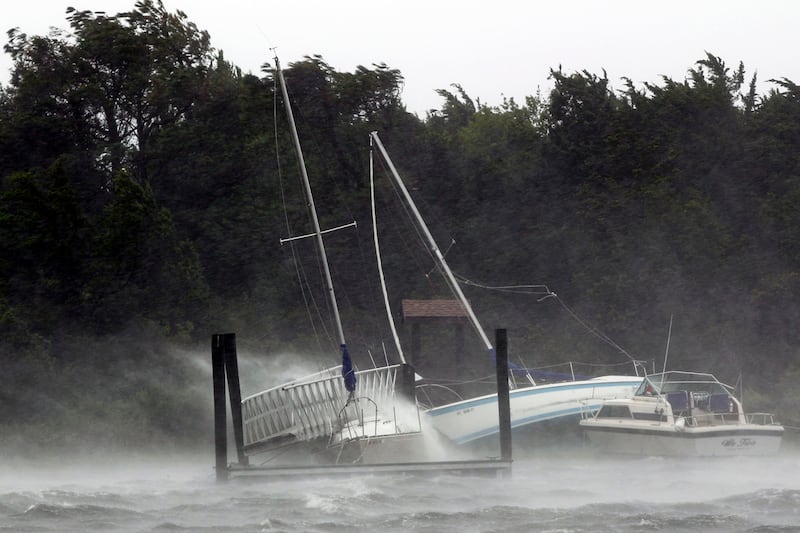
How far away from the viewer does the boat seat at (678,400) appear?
30.6 meters

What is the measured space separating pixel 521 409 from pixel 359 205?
15399mm

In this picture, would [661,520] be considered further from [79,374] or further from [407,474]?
[79,374]

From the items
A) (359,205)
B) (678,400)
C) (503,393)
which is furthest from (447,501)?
(359,205)

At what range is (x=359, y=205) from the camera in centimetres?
4447

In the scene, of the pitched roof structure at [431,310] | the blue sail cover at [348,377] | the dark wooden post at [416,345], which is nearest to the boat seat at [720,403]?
the pitched roof structure at [431,310]

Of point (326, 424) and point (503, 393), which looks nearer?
point (503, 393)

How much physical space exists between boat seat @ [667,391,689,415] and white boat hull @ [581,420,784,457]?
127cm

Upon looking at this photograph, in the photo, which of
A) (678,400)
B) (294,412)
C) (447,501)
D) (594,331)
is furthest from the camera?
(594,331)

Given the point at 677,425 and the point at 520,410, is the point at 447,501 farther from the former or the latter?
the point at 677,425


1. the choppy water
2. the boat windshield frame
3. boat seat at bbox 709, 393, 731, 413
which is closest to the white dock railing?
the choppy water

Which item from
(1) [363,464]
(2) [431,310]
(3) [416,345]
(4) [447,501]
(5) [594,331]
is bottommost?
(4) [447,501]

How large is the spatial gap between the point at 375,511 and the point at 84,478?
988cm

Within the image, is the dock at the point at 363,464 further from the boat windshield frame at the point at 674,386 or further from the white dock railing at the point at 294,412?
the boat windshield frame at the point at 674,386

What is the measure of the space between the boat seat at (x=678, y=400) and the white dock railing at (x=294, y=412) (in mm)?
7838
